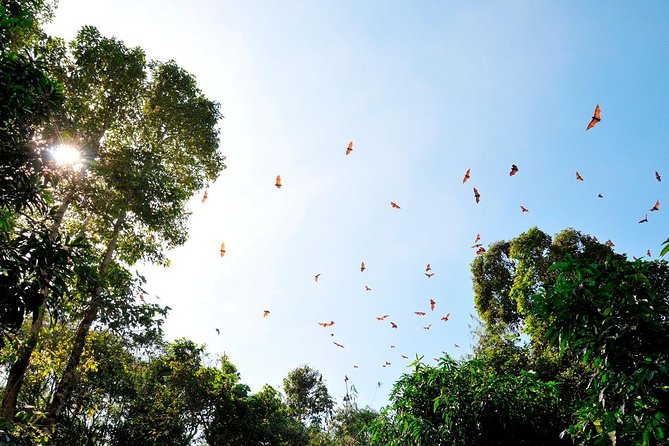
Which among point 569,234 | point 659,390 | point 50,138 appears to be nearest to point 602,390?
point 659,390

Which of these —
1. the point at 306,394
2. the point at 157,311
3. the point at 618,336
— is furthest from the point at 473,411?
the point at 306,394

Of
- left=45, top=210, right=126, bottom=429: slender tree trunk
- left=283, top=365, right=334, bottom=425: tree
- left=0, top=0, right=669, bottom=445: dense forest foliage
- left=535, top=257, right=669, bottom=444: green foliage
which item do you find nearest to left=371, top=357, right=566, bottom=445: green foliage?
left=0, top=0, right=669, bottom=445: dense forest foliage

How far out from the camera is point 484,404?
Answer: 6336 millimetres

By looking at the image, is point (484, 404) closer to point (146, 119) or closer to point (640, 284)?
point (640, 284)

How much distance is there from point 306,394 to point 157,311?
2649 cm

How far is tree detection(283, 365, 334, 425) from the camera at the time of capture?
3228cm

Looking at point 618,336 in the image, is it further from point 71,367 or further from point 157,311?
point 71,367

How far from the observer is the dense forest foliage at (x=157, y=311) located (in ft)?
14.1

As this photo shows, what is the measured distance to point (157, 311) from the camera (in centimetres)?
994

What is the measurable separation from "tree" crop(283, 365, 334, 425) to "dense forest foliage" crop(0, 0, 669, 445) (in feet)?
43.3

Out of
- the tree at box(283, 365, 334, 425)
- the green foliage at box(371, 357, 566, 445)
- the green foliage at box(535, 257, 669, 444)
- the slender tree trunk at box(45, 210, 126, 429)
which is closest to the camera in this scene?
the green foliage at box(535, 257, 669, 444)

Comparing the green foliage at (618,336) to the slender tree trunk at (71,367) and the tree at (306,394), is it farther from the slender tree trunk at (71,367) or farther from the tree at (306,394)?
the tree at (306,394)

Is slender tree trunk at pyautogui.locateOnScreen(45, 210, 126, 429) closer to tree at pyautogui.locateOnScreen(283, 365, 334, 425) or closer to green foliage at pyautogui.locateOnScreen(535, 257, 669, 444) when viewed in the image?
green foliage at pyautogui.locateOnScreen(535, 257, 669, 444)

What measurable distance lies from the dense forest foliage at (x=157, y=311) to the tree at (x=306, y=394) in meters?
13.2
